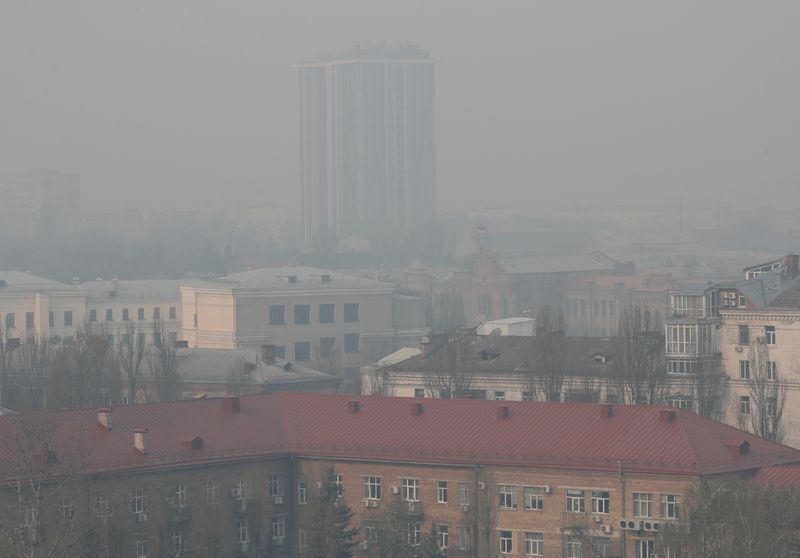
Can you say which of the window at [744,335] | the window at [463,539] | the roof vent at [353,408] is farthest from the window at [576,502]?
the window at [744,335]

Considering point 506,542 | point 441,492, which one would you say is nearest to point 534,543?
point 506,542

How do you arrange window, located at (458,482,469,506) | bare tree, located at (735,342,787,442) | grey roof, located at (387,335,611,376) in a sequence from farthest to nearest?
grey roof, located at (387,335,611,376), bare tree, located at (735,342,787,442), window, located at (458,482,469,506)

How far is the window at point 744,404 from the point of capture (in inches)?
2105

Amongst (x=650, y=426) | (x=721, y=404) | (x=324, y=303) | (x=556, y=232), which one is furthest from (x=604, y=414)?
(x=556, y=232)

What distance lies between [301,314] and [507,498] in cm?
4531

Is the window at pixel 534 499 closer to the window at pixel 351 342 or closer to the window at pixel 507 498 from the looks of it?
the window at pixel 507 498

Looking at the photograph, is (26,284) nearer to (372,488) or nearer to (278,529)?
(278,529)

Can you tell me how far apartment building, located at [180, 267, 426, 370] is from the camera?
8231cm

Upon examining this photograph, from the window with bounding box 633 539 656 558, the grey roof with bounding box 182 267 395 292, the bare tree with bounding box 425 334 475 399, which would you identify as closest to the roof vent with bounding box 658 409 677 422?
the window with bounding box 633 539 656 558

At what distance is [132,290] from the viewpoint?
93562 mm

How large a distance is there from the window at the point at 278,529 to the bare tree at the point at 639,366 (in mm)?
13619

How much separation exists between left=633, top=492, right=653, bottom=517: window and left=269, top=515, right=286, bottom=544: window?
763 cm

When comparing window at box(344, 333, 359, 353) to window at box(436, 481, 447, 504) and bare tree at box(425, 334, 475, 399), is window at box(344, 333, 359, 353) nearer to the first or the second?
A: bare tree at box(425, 334, 475, 399)

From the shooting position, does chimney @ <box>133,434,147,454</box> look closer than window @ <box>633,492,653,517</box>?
No
